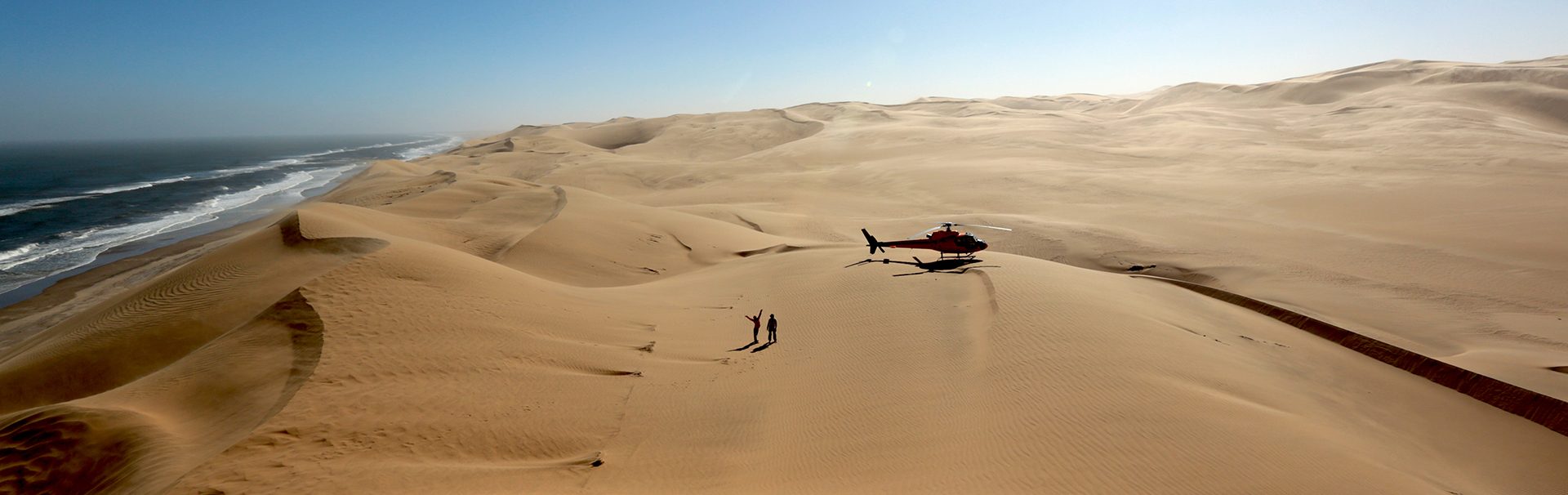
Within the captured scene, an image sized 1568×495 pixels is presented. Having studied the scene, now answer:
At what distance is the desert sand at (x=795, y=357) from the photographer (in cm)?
699

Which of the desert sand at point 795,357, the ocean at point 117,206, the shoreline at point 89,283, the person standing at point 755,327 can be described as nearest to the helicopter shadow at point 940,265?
the desert sand at point 795,357

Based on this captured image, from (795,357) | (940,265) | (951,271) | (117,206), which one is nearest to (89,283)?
(795,357)

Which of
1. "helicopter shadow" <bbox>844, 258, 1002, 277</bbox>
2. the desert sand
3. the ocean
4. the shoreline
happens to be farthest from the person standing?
the ocean

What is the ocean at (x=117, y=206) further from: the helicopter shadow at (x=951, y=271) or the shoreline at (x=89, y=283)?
the helicopter shadow at (x=951, y=271)

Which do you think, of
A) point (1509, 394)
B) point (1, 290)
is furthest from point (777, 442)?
point (1, 290)

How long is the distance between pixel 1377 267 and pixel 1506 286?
251cm

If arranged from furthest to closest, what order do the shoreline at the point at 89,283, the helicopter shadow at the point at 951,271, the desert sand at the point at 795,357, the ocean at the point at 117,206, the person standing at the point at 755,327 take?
the ocean at the point at 117,206
the shoreline at the point at 89,283
the helicopter shadow at the point at 951,271
the person standing at the point at 755,327
the desert sand at the point at 795,357

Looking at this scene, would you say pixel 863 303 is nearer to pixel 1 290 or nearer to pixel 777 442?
pixel 777 442

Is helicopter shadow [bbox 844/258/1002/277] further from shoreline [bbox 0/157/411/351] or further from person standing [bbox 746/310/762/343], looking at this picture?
shoreline [bbox 0/157/411/351]

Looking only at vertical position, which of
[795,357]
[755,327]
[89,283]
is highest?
[755,327]

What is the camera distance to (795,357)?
11.4 metres

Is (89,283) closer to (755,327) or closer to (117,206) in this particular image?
(755,327)

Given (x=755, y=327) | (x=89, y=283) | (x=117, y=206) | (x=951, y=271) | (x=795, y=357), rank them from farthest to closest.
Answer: (x=117, y=206)
(x=89, y=283)
(x=951, y=271)
(x=755, y=327)
(x=795, y=357)

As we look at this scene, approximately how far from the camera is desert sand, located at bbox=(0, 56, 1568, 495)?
6.99 metres
